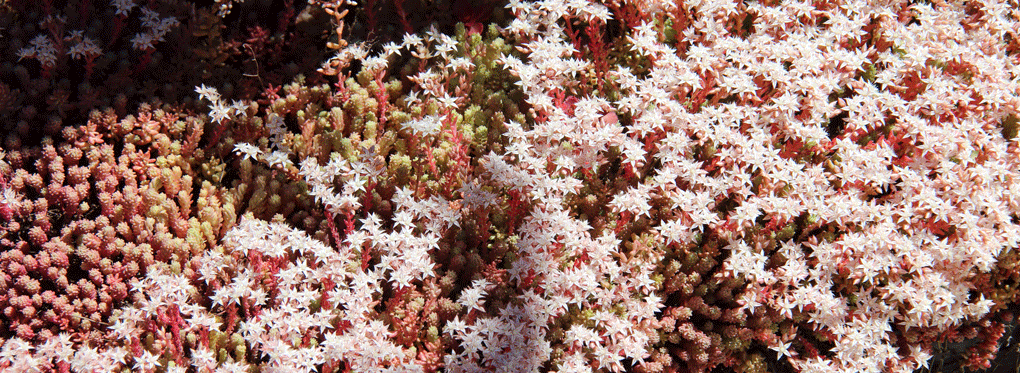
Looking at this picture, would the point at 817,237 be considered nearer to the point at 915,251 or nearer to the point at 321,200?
the point at 915,251

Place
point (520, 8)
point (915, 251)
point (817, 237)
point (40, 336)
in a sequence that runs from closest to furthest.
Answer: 1. point (40, 336)
2. point (915, 251)
3. point (817, 237)
4. point (520, 8)

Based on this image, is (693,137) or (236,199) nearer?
(236,199)

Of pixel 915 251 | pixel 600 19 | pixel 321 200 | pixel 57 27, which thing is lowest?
pixel 915 251

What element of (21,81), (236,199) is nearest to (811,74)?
(236,199)

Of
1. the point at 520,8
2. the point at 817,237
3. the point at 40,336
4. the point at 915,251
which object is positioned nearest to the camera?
the point at 40,336

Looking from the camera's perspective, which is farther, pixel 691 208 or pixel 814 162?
pixel 814 162

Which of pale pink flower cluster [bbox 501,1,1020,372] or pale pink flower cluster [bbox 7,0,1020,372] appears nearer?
pale pink flower cluster [bbox 7,0,1020,372]

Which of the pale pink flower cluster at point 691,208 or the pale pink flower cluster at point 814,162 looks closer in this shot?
the pale pink flower cluster at point 691,208

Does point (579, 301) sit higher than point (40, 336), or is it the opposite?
point (40, 336)

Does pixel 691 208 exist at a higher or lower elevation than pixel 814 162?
higher
